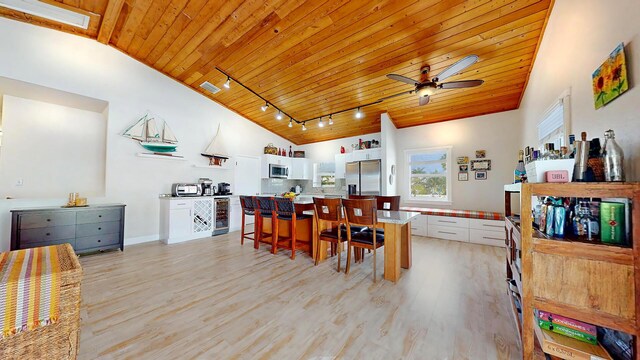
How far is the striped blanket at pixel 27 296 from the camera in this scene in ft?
2.77

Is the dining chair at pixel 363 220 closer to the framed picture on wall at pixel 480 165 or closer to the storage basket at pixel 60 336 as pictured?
the storage basket at pixel 60 336

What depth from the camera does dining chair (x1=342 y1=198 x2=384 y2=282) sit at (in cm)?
252

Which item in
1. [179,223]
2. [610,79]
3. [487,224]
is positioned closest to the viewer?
[610,79]

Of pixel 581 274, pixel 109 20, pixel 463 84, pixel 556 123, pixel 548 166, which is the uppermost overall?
pixel 109 20

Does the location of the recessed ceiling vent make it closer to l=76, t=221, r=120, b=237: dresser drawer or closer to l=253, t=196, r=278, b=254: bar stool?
l=253, t=196, r=278, b=254: bar stool

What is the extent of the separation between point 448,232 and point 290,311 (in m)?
3.92

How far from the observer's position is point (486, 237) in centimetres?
411

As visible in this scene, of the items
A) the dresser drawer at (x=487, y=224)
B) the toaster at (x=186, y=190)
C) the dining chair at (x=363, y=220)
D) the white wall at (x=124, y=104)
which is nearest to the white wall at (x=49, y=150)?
the white wall at (x=124, y=104)

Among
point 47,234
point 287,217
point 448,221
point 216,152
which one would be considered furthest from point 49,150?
point 448,221

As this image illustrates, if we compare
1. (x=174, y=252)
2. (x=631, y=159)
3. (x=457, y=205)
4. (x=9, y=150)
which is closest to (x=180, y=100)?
(x=9, y=150)

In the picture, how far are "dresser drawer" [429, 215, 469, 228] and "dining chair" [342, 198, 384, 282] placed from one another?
2.55 meters

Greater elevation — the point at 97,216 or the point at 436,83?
the point at 436,83

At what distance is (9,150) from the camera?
352 centimetres

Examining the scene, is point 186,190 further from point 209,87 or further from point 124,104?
point 209,87
